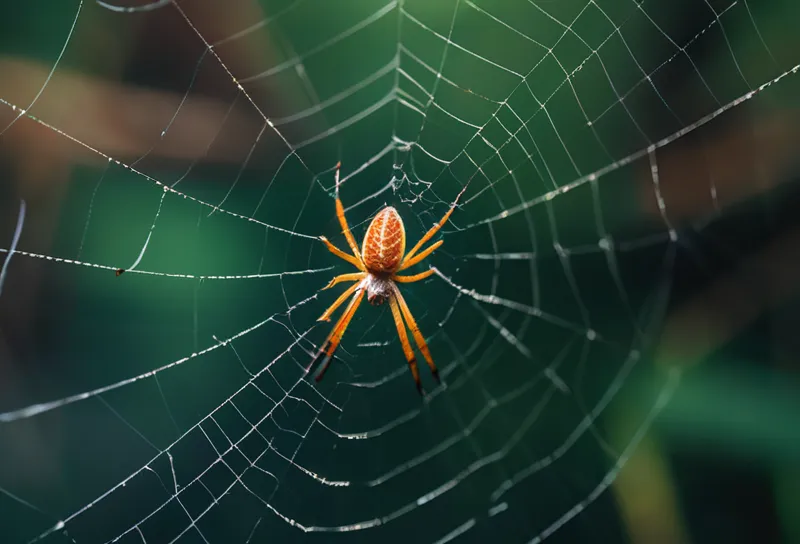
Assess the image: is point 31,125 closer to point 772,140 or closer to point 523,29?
point 523,29

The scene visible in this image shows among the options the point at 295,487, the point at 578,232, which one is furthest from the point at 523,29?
the point at 295,487

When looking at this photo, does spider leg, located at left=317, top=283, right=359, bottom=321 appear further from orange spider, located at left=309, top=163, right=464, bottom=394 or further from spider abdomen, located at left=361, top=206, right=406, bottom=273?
spider abdomen, located at left=361, top=206, right=406, bottom=273

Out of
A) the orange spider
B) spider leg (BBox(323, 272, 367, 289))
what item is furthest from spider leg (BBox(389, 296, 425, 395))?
spider leg (BBox(323, 272, 367, 289))

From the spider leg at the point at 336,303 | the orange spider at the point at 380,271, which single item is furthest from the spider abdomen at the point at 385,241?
the spider leg at the point at 336,303

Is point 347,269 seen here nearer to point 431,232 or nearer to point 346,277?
point 346,277

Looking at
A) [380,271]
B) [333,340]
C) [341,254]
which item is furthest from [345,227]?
[333,340]

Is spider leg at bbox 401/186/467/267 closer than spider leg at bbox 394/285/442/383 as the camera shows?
Yes
